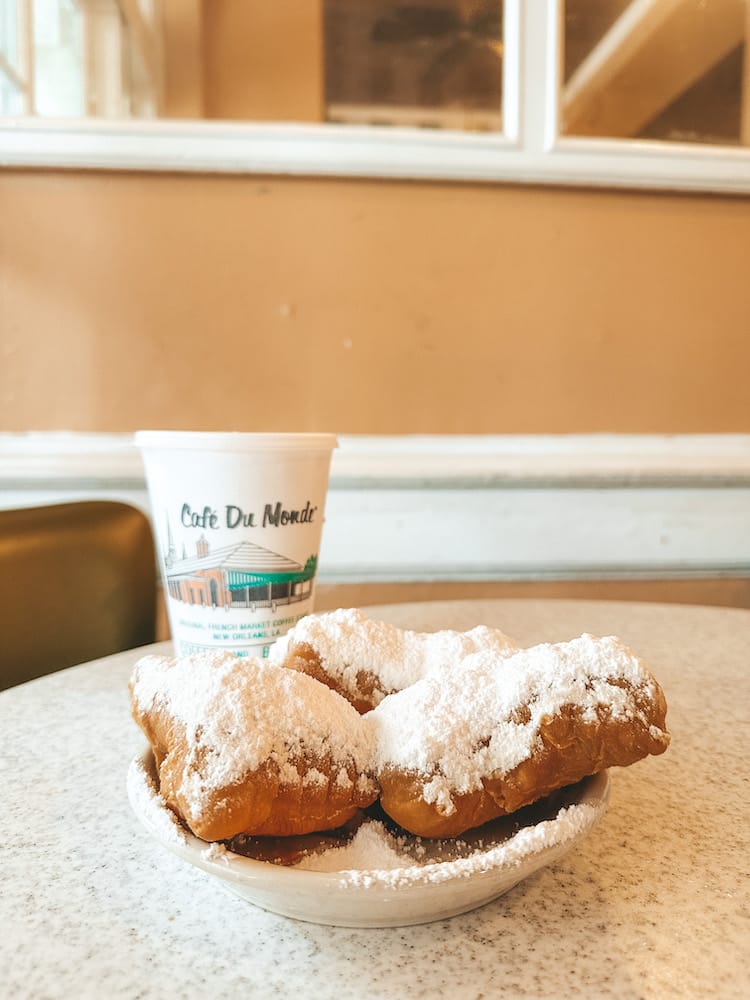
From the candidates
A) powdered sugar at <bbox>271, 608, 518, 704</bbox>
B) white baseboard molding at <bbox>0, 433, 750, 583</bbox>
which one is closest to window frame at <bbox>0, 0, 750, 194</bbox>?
white baseboard molding at <bbox>0, 433, 750, 583</bbox>

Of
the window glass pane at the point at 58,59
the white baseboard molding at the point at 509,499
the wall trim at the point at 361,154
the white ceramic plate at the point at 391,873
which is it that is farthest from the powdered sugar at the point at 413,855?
the window glass pane at the point at 58,59

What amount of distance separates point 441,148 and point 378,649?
91 cm

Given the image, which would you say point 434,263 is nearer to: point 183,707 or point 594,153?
point 594,153

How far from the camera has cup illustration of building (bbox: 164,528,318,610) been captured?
0.57m

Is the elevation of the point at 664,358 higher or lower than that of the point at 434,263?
lower

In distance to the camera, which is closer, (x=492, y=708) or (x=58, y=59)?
(x=492, y=708)

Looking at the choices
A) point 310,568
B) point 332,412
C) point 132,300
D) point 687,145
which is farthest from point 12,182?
point 687,145

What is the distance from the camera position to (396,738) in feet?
1.06

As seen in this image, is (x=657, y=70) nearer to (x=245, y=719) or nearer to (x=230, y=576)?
(x=230, y=576)

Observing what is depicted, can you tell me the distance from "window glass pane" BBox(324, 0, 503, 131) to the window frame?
0.09 ft

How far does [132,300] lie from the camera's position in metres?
1.09

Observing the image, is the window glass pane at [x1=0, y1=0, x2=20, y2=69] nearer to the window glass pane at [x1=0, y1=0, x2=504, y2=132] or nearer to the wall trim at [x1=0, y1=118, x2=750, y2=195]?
the window glass pane at [x1=0, y1=0, x2=504, y2=132]

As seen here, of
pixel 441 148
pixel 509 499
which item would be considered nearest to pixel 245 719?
pixel 509 499

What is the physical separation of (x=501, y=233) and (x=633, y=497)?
451 millimetres
